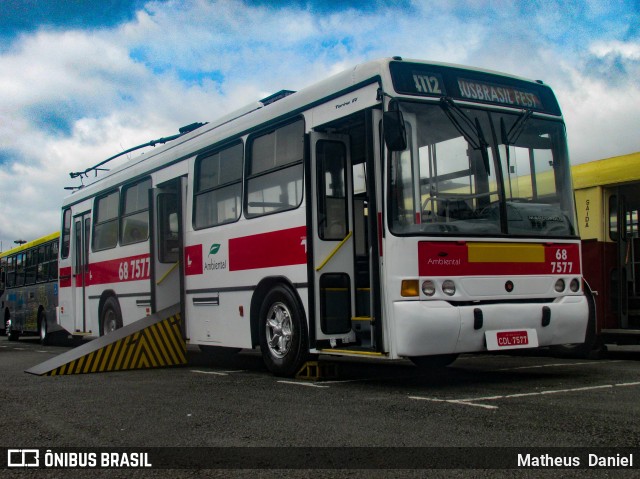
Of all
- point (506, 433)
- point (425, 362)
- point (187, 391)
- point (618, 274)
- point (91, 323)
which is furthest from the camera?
point (91, 323)

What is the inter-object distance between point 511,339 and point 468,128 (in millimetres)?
2151

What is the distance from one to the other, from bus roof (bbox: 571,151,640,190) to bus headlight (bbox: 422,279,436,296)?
5224 millimetres

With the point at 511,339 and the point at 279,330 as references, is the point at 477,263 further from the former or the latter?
the point at 279,330

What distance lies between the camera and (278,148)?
31.0 feet

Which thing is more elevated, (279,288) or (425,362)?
(279,288)

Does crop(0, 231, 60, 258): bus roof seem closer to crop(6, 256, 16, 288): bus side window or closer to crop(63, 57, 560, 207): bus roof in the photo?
crop(6, 256, 16, 288): bus side window

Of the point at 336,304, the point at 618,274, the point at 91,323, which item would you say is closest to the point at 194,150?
the point at 336,304

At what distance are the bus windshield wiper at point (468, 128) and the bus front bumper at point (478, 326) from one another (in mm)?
1463

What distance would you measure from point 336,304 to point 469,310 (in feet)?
5.17

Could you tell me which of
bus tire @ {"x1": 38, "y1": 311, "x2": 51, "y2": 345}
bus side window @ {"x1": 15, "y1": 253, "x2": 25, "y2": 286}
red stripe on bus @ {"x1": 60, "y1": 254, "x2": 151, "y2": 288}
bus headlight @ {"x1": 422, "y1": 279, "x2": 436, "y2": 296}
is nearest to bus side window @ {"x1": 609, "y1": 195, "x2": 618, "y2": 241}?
bus headlight @ {"x1": 422, "y1": 279, "x2": 436, "y2": 296}

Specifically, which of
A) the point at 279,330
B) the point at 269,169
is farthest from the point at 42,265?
the point at 279,330

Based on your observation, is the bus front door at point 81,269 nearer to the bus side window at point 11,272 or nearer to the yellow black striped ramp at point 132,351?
the yellow black striped ramp at point 132,351

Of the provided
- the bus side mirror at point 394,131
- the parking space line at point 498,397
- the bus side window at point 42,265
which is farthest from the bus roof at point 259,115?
the bus side window at point 42,265

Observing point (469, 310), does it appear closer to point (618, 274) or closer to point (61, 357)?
point (618, 274)
